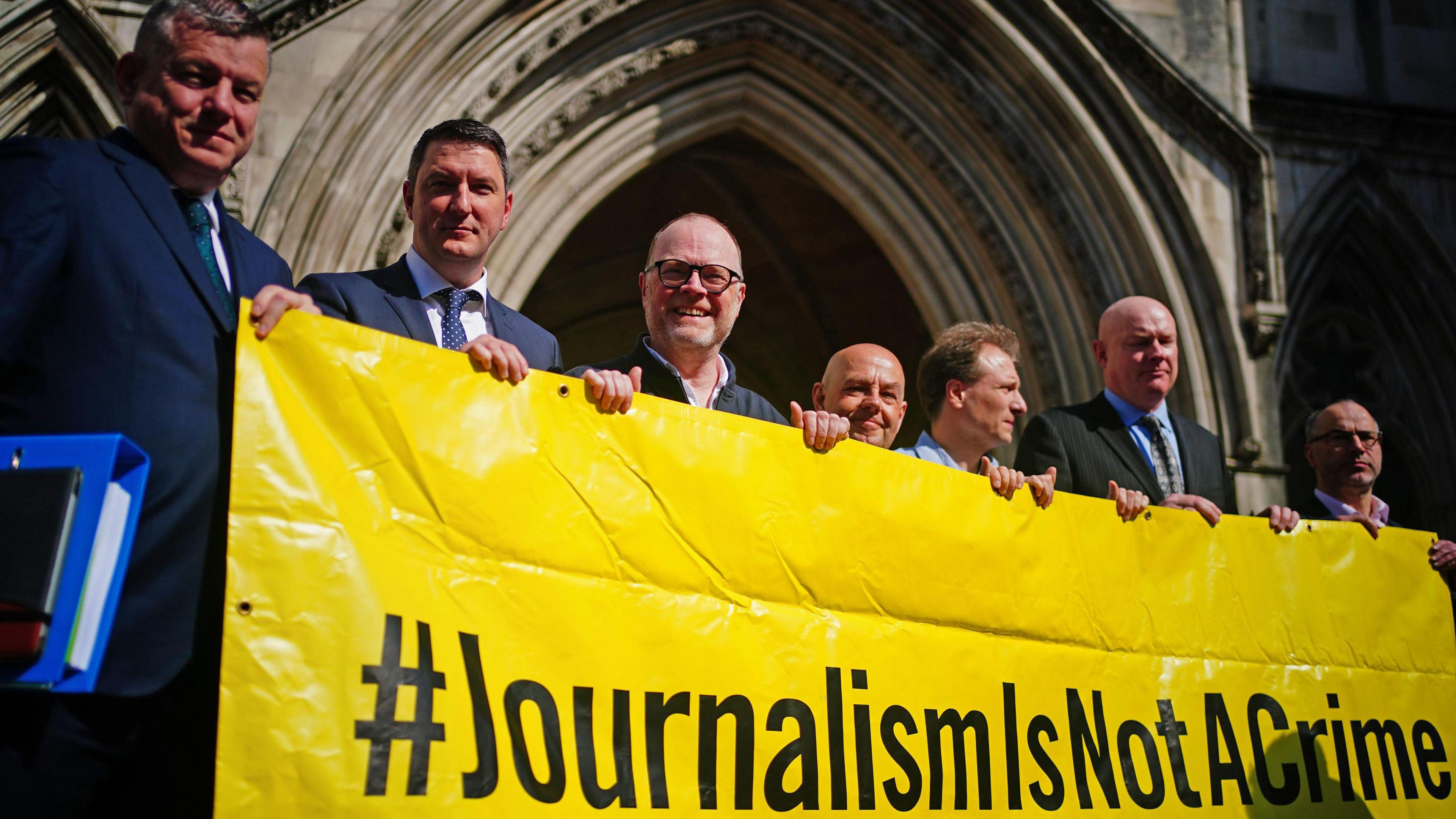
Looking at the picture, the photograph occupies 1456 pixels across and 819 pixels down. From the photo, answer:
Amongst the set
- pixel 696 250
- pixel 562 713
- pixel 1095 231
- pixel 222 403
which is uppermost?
pixel 1095 231

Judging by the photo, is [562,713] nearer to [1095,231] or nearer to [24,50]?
[24,50]

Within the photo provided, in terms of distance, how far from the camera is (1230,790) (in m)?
2.78

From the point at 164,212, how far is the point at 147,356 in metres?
0.26

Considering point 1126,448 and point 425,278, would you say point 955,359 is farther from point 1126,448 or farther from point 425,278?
point 425,278

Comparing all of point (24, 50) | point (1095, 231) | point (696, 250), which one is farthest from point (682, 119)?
point (696, 250)

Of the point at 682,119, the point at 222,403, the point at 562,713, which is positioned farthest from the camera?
the point at 682,119

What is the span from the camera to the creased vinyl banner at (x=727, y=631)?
1.85 m

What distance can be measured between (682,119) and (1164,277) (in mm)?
3163

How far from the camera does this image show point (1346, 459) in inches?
149

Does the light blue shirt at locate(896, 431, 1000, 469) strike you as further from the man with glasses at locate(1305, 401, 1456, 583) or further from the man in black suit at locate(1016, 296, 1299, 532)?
the man with glasses at locate(1305, 401, 1456, 583)

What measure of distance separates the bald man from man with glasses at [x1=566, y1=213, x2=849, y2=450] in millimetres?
452

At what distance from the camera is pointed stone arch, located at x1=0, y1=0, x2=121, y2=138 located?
5.26 m

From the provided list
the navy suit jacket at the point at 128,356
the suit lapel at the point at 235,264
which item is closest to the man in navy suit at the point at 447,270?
the suit lapel at the point at 235,264

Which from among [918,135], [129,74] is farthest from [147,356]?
[918,135]
